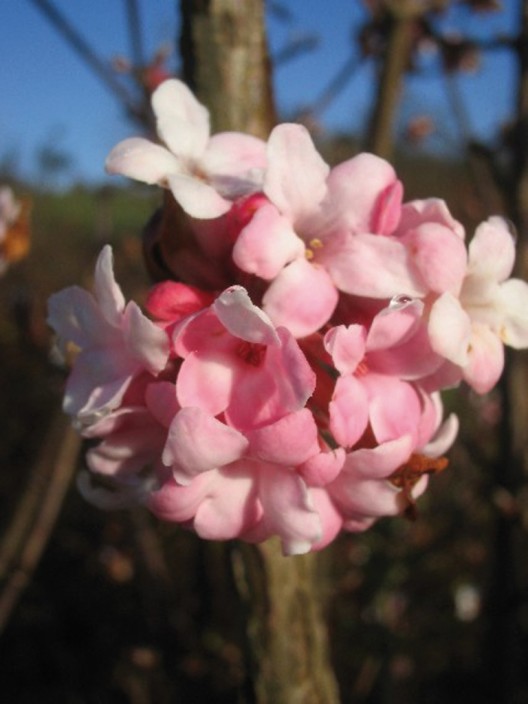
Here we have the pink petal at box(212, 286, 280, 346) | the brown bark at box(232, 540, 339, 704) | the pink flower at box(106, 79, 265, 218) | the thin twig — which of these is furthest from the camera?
the thin twig

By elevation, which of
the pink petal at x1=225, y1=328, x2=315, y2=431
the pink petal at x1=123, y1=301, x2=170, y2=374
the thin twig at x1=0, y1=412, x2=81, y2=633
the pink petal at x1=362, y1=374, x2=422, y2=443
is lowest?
the thin twig at x1=0, y1=412, x2=81, y2=633

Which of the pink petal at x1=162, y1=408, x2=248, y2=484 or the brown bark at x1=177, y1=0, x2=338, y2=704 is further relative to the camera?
the brown bark at x1=177, y1=0, x2=338, y2=704

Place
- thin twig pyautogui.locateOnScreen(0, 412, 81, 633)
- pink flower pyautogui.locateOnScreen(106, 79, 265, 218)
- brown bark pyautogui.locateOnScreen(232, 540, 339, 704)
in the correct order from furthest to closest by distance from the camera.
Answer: thin twig pyautogui.locateOnScreen(0, 412, 81, 633)
brown bark pyautogui.locateOnScreen(232, 540, 339, 704)
pink flower pyautogui.locateOnScreen(106, 79, 265, 218)

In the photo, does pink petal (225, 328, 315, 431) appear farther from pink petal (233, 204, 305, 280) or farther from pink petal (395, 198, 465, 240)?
pink petal (395, 198, 465, 240)

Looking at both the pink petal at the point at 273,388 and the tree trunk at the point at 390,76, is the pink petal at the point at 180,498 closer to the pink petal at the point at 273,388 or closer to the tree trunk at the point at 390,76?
the pink petal at the point at 273,388

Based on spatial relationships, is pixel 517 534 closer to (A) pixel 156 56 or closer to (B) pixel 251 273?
(B) pixel 251 273

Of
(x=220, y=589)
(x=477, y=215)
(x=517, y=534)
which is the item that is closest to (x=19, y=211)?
(x=220, y=589)

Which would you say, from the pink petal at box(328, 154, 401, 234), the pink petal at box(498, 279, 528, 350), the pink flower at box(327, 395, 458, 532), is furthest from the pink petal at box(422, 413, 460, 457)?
the pink petal at box(328, 154, 401, 234)

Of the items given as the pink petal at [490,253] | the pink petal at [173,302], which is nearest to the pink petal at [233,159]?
the pink petal at [173,302]
